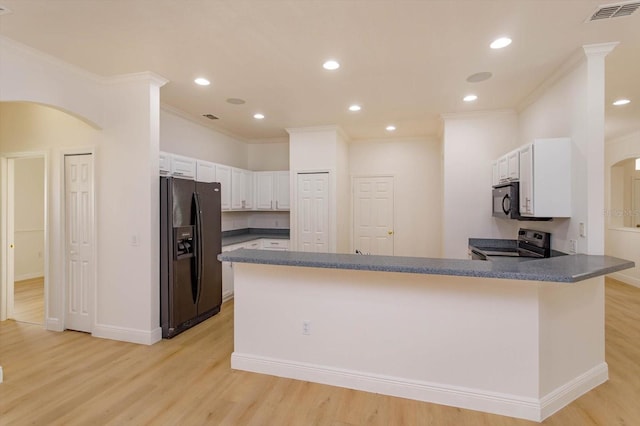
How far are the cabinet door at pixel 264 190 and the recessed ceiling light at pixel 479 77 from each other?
371 cm

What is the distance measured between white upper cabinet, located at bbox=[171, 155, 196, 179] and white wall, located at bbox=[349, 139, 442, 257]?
10.9 ft

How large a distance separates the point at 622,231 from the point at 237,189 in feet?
24.1

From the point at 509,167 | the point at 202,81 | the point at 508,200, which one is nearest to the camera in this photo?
the point at 202,81

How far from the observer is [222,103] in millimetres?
4246

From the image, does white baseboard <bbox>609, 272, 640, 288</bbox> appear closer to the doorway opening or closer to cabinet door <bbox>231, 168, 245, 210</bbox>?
cabinet door <bbox>231, 168, 245, 210</bbox>

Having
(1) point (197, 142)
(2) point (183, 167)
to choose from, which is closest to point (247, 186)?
(1) point (197, 142)

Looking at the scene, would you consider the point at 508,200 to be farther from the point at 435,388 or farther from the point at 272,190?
the point at 272,190

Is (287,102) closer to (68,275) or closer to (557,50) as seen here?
(557,50)

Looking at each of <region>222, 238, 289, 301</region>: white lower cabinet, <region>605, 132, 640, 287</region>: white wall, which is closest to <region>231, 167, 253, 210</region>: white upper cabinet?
<region>222, 238, 289, 301</region>: white lower cabinet

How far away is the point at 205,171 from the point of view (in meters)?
4.81

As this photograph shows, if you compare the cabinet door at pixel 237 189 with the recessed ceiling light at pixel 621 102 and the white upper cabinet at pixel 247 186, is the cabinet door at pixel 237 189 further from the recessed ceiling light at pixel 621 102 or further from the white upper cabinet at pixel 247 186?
the recessed ceiling light at pixel 621 102

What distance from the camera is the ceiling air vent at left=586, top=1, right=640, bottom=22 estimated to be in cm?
219

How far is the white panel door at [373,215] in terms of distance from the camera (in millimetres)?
6234

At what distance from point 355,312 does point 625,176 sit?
7394 mm
